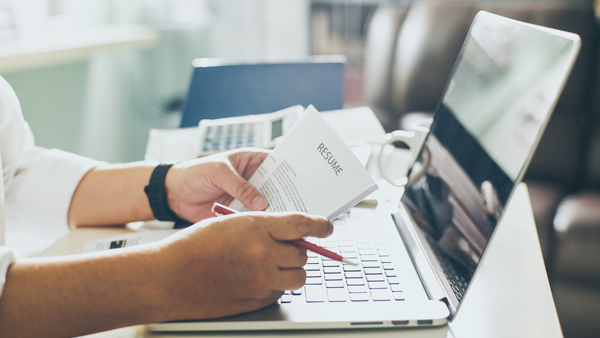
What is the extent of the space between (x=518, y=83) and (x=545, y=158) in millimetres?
1351

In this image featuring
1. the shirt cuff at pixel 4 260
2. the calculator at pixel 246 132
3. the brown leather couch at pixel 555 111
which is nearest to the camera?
the shirt cuff at pixel 4 260

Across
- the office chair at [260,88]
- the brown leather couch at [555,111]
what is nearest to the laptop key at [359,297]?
the office chair at [260,88]

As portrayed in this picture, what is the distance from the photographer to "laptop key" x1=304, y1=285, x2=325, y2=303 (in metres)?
0.47

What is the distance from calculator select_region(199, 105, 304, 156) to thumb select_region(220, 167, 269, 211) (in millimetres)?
231

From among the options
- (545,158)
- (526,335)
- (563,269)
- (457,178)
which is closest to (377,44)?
(545,158)

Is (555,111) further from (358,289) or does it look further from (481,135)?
(358,289)

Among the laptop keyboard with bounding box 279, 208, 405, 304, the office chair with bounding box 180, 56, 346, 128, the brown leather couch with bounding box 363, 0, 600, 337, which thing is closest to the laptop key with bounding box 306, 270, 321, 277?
the laptop keyboard with bounding box 279, 208, 405, 304

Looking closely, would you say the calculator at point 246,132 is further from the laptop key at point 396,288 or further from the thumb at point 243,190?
the laptop key at point 396,288

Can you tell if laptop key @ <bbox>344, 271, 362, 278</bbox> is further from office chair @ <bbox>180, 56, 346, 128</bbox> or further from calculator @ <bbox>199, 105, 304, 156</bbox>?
office chair @ <bbox>180, 56, 346, 128</bbox>

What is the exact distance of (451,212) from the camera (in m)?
0.56

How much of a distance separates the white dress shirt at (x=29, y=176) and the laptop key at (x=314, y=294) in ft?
1.32

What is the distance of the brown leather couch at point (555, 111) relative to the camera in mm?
1344

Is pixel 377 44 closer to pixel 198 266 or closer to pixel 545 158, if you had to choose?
pixel 545 158

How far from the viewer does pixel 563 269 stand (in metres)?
1.35
